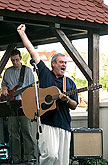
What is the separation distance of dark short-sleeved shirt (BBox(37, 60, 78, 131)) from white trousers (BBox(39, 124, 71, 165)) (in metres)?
0.08

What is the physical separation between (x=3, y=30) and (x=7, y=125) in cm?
228

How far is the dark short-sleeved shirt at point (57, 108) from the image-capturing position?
5.59 meters

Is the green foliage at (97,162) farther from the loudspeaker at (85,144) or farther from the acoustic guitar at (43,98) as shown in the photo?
the acoustic guitar at (43,98)

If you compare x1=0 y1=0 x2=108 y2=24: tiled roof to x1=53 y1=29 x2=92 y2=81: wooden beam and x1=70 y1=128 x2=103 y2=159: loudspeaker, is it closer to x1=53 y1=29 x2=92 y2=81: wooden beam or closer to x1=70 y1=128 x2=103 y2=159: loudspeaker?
x1=53 y1=29 x2=92 y2=81: wooden beam

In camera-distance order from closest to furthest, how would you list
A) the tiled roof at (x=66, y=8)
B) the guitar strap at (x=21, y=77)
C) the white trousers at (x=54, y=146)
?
the white trousers at (x=54, y=146), the tiled roof at (x=66, y=8), the guitar strap at (x=21, y=77)

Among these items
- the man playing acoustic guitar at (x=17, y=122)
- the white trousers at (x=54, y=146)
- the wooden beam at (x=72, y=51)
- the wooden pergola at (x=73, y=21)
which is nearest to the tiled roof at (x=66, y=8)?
the wooden pergola at (x=73, y=21)

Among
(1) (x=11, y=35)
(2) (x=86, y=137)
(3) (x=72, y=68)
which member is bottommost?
(2) (x=86, y=137)

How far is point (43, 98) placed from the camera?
5.86m

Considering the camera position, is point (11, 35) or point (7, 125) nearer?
point (7, 125)

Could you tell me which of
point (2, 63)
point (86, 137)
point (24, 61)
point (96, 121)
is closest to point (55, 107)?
point (86, 137)

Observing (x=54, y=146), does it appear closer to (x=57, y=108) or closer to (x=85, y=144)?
(x=57, y=108)

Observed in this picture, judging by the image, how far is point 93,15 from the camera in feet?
25.1

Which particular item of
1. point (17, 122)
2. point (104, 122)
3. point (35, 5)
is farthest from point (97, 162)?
point (35, 5)

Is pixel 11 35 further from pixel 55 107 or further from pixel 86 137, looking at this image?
pixel 55 107
